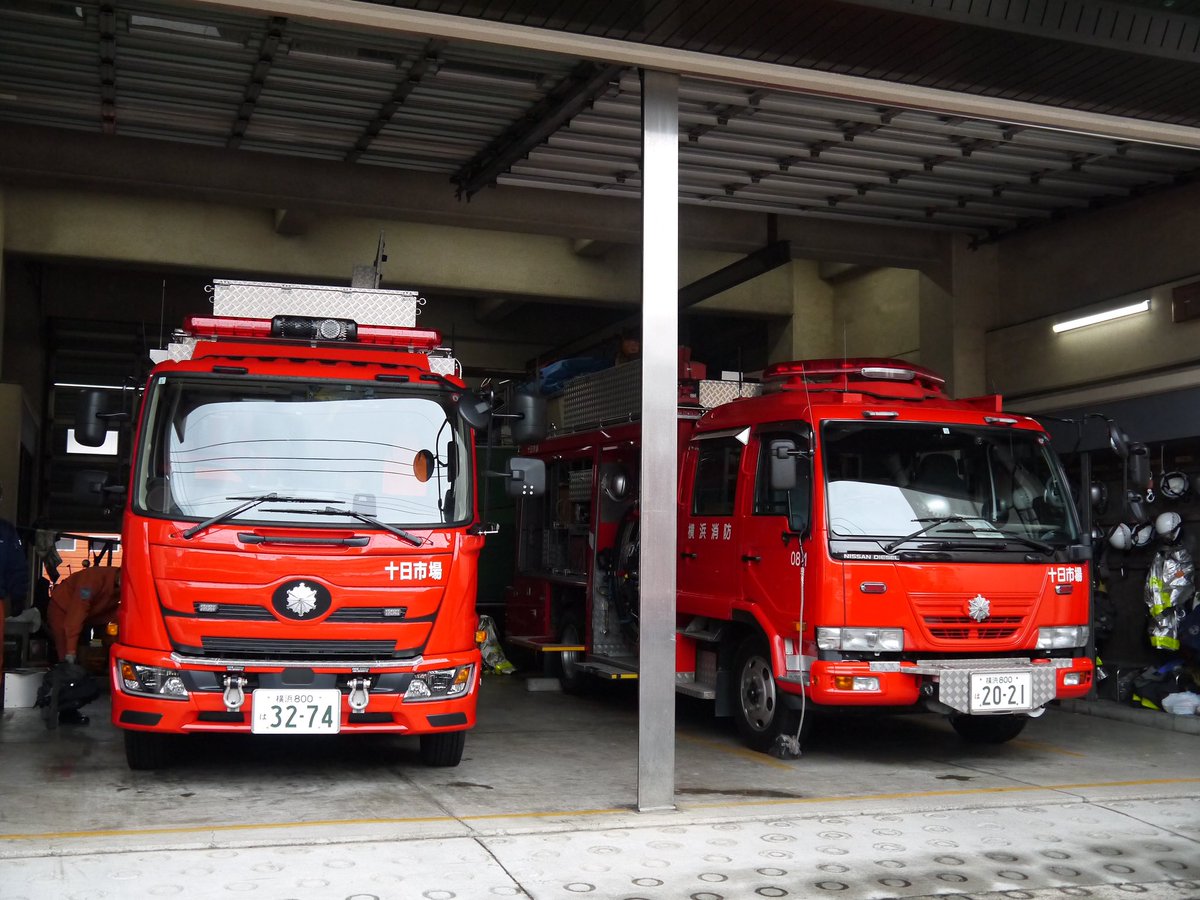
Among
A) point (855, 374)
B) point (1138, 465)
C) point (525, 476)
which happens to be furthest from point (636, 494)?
point (1138, 465)

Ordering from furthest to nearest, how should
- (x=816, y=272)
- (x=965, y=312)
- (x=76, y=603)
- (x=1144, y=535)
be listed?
1. (x=816, y=272)
2. (x=965, y=312)
3. (x=1144, y=535)
4. (x=76, y=603)

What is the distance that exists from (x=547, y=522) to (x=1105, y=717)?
522cm

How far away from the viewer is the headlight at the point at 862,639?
7715 mm

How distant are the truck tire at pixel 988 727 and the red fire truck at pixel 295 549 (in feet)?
12.6

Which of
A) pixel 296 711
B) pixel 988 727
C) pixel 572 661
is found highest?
pixel 296 711

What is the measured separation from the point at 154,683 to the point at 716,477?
13.8ft

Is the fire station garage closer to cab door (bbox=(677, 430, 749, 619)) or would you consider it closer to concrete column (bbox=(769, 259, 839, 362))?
cab door (bbox=(677, 430, 749, 619))

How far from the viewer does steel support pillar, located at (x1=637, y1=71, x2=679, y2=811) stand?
6668 millimetres

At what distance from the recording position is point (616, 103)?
920 centimetres

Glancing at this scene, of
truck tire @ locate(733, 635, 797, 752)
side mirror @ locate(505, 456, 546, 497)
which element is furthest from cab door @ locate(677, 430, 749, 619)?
side mirror @ locate(505, 456, 546, 497)

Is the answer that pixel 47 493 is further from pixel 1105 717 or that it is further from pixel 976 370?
pixel 1105 717

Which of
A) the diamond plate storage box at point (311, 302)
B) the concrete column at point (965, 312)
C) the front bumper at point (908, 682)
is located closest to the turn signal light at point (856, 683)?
the front bumper at point (908, 682)

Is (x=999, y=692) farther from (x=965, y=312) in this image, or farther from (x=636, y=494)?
(x=965, y=312)

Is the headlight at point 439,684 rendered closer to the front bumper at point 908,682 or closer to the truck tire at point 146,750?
the truck tire at point 146,750
